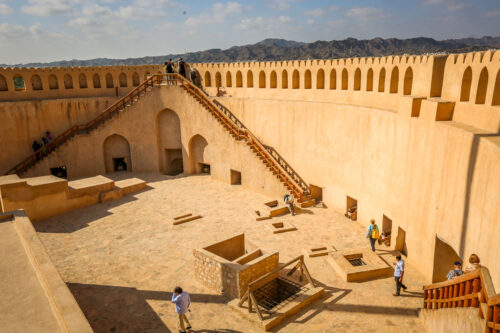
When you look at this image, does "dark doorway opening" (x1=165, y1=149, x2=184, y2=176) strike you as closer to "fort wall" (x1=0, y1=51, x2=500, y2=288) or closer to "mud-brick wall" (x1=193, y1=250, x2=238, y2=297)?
"fort wall" (x1=0, y1=51, x2=500, y2=288)

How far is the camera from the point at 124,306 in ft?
30.2

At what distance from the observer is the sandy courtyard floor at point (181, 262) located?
28.1 ft

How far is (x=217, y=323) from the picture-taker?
336 inches

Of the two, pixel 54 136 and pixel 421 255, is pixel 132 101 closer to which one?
pixel 54 136

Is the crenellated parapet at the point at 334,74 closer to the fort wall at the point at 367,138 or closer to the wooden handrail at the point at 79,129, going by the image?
the fort wall at the point at 367,138

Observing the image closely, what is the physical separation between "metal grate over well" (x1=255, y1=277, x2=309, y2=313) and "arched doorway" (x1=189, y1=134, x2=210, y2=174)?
11.8 m

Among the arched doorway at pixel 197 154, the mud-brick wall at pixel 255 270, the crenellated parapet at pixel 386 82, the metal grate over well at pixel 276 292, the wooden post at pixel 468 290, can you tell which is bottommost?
the metal grate over well at pixel 276 292

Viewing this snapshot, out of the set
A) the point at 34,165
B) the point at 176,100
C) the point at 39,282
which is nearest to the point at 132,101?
the point at 176,100

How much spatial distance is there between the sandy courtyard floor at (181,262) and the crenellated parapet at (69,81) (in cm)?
902

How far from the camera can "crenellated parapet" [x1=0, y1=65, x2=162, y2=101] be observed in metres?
20.5

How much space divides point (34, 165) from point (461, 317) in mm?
20686

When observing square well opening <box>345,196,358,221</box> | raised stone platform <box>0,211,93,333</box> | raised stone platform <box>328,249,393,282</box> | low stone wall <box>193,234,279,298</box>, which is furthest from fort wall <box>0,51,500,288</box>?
raised stone platform <box>0,211,93,333</box>

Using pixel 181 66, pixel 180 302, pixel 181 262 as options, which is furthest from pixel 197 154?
pixel 180 302

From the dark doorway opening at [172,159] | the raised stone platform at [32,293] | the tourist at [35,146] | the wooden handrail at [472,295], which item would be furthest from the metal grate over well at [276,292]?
the tourist at [35,146]
